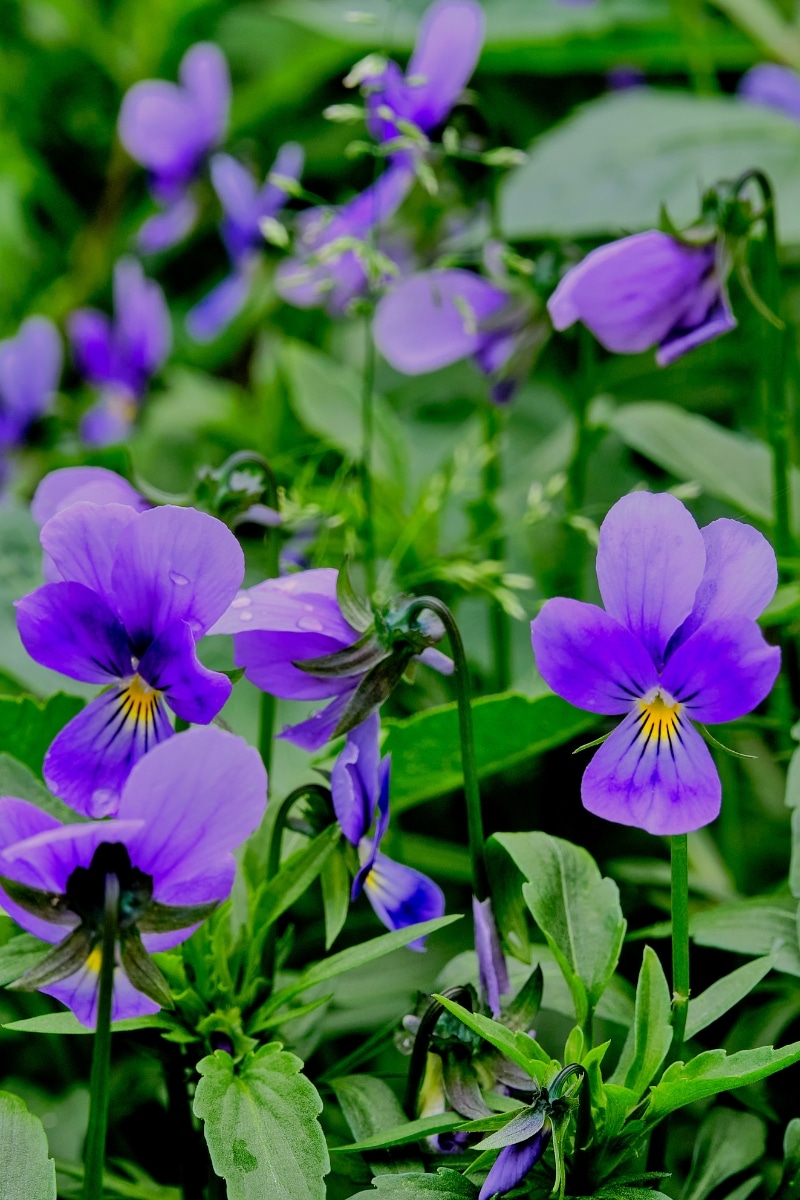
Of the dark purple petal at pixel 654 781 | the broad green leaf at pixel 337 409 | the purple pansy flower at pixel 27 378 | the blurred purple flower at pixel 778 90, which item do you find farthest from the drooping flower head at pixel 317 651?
the blurred purple flower at pixel 778 90

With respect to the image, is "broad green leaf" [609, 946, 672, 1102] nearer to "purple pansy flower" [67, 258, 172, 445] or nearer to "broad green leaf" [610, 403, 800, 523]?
"broad green leaf" [610, 403, 800, 523]

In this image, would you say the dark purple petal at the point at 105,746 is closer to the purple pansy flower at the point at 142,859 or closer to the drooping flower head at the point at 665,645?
the purple pansy flower at the point at 142,859

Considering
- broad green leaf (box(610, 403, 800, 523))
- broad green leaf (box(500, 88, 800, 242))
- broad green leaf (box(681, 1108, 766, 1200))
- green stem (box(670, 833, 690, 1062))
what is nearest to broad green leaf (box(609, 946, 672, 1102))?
green stem (box(670, 833, 690, 1062))

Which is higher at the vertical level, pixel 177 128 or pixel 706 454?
pixel 177 128

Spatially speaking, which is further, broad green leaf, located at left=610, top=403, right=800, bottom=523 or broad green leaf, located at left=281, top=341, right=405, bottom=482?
broad green leaf, located at left=281, top=341, right=405, bottom=482

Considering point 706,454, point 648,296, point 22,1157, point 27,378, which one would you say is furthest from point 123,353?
point 22,1157

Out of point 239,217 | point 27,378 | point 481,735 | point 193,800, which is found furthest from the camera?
point 27,378

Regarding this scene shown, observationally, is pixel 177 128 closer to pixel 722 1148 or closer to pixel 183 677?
pixel 183 677

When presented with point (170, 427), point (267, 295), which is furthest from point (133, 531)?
point (267, 295)
